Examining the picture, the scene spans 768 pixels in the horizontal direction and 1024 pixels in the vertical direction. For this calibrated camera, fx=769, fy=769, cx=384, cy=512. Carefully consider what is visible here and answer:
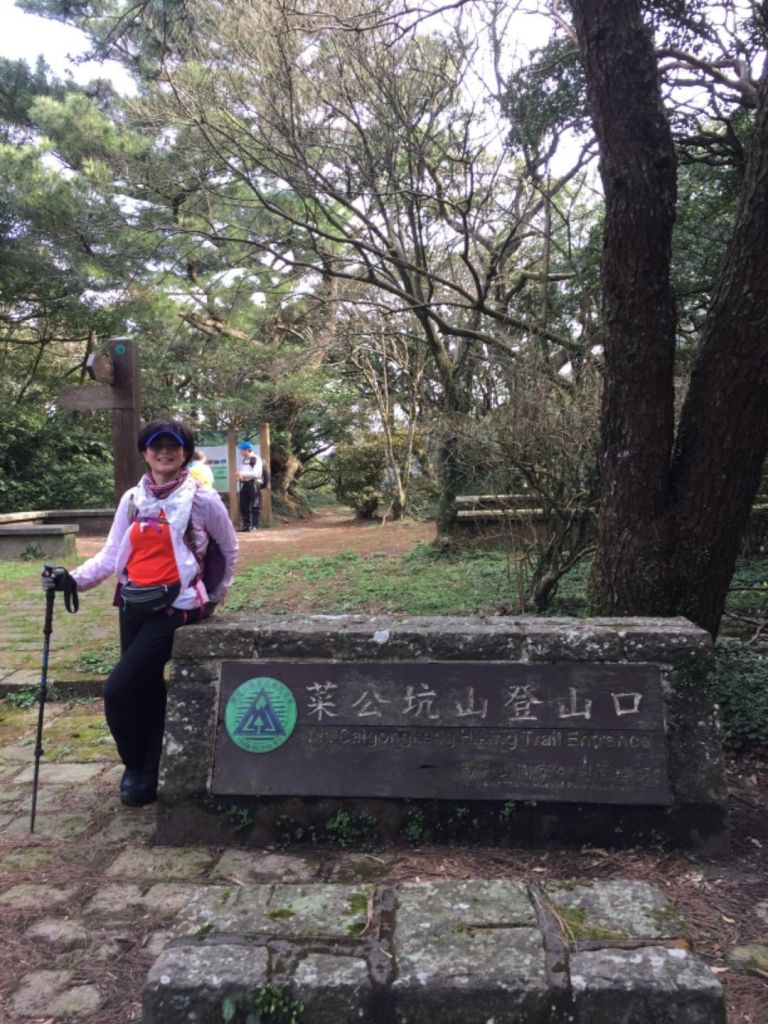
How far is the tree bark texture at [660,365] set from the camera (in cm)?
366

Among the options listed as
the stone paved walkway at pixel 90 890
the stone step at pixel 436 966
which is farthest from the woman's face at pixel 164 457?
the stone step at pixel 436 966

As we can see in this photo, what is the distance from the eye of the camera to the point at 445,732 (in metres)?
2.91

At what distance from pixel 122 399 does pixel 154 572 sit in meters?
3.18

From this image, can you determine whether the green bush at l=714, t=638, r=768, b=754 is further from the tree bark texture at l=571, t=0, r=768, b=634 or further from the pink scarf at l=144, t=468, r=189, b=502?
the pink scarf at l=144, t=468, r=189, b=502

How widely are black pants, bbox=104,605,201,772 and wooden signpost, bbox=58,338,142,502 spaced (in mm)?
2919

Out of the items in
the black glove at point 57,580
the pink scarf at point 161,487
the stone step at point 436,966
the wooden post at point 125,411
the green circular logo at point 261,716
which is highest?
the wooden post at point 125,411

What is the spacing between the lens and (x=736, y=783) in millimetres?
3494

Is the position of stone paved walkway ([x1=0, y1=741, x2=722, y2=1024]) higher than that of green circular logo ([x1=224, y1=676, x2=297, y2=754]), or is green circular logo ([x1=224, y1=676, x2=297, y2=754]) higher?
green circular logo ([x1=224, y1=676, x2=297, y2=754])

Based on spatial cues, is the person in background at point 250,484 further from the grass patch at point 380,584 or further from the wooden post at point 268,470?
the grass patch at point 380,584

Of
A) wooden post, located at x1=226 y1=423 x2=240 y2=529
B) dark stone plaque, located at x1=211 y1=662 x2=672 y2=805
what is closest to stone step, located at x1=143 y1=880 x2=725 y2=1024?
dark stone plaque, located at x1=211 y1=662 x2=672 y2=805

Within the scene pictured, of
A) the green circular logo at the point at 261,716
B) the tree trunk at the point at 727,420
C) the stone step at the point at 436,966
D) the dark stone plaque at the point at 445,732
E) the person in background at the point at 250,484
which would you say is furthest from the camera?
the person in background at the point at 250,484

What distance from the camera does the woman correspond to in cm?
319

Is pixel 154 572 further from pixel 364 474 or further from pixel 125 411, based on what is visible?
pixel 364 474

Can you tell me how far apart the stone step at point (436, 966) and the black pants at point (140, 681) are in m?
1.25
